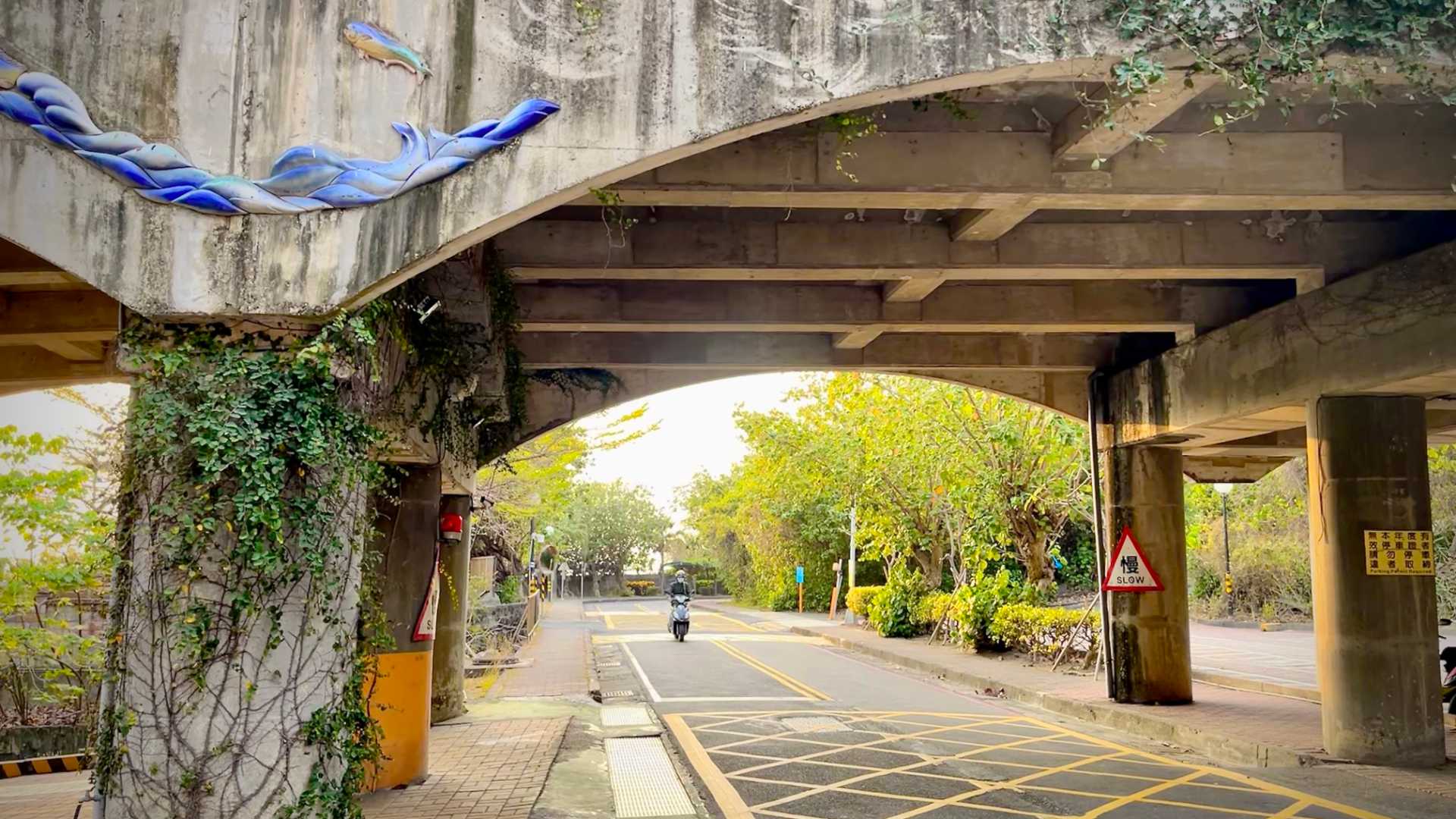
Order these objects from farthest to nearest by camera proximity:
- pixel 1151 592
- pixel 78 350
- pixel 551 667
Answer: pixel 551 667
pixel 1151 592
pixel 78 350

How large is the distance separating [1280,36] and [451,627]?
1050 cm

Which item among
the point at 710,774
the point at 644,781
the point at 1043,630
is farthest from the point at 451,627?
the point at 1043,630

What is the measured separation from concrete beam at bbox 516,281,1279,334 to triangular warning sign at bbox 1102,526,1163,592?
2842mm

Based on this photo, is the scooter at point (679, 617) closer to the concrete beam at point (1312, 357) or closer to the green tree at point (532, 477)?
the green tree at point (532, 477)

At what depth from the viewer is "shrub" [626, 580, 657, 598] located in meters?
68.2

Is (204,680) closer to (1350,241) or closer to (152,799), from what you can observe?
(152,799)

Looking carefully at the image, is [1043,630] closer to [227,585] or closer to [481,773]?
[481,773]

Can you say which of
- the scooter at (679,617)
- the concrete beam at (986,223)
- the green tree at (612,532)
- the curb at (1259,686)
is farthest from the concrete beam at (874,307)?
the green tree at (612,532)

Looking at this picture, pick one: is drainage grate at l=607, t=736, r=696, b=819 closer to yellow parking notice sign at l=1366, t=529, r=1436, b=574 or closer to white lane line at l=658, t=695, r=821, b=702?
white lane line at l=658, t=695, r=821, b=702

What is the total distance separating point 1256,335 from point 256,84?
9.05 meters

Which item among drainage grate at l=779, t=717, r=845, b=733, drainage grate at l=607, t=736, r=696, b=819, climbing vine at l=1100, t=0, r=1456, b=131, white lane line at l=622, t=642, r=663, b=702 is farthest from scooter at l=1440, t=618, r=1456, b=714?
white lane line at l=622, t=642, r=663, b=702

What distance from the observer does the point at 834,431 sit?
86.4 ft

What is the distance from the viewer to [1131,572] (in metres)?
13.3

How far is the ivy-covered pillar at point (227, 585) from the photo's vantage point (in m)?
5.36
